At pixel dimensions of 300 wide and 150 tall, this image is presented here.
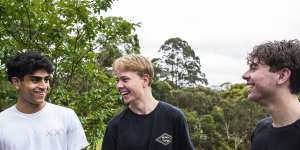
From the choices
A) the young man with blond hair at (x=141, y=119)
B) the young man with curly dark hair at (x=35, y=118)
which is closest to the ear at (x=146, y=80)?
the young man with blond hair at (x=141, y=119)

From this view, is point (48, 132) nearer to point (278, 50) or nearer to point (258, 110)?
point (278, 50)

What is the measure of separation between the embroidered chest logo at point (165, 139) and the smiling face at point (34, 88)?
0.89 meters

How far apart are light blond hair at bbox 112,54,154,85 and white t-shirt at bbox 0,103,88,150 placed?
49 cm

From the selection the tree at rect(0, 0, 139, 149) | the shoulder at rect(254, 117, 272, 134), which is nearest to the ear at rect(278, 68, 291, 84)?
the shoulder at rect(254, 117, 272, 134)

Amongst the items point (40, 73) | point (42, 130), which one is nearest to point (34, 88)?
point (40, 73)

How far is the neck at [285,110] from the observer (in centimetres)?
316

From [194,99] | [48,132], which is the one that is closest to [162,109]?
[48,132]

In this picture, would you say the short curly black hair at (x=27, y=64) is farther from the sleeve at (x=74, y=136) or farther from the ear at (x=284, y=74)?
the ear at (x=284, y=74)

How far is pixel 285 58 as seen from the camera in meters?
3.23

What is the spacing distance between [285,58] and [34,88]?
1727 mm

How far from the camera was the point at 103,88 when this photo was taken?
7211mm

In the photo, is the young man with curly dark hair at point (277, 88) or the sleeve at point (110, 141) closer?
the young man with curly dark hair at point (277, 88)

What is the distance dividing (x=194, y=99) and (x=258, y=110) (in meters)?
4.55

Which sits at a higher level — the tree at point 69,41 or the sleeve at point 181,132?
the tree at point 69,41
